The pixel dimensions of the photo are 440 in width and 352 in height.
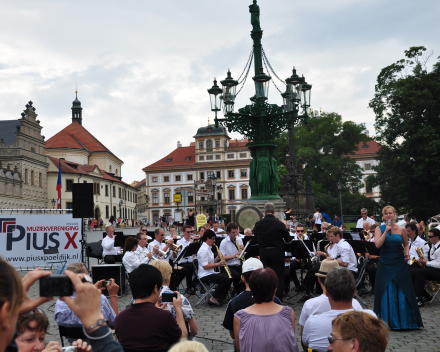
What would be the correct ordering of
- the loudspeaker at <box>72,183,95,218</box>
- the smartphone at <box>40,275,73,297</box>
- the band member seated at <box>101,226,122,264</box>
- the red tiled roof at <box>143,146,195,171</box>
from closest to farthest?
the smartphone at <box>40,275,73,297</box> → the band member seated at <box>101,226,122,264</box> → the loudspeaker at <box>72,183,95,218</box> → the red tiled roof at <box>143,146,195,171</box>

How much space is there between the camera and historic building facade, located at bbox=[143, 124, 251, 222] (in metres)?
97.7

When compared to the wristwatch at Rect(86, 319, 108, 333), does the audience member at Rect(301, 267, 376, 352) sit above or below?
below

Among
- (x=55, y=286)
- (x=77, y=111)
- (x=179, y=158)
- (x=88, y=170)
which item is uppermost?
(x=77, y=111)

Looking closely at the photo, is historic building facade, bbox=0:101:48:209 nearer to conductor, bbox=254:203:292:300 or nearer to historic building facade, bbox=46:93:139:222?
historic building facade, bbox=46:93:139:222

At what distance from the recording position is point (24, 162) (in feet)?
201

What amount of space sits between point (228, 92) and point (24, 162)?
2040 inches

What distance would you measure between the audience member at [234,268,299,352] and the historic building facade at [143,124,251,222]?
297 ft

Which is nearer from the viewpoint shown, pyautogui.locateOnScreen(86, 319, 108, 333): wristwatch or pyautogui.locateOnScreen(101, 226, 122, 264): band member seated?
pyautogui.locateOnScreen(86, 319, 108, 333): wristwatch

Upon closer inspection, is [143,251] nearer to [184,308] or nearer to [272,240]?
[272,240]

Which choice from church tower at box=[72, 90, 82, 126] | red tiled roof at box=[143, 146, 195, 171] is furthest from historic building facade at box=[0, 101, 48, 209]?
church tower at box=[72, 90, 82, 126]

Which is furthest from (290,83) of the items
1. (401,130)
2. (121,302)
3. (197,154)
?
(197,154)

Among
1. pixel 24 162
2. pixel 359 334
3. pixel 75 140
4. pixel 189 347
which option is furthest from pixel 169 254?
pixel 75 140

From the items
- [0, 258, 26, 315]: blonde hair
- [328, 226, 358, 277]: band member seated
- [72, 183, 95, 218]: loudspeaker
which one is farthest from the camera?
[72, 183, 95, 218]: loudspeaker

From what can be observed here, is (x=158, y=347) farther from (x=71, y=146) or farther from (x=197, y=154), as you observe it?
(x=197, y=154)
